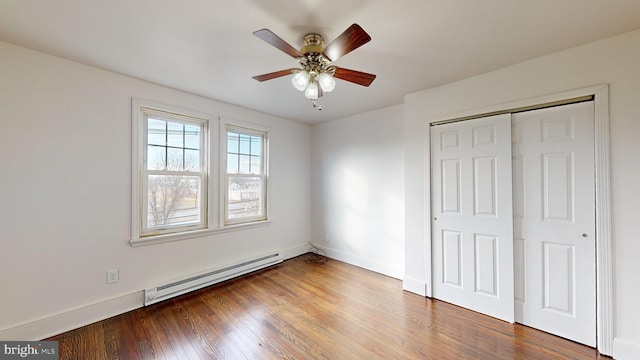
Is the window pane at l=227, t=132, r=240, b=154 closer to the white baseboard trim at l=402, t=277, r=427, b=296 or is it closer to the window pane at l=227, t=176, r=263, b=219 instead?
the window pane at l=227, t=176, r=263, b=219

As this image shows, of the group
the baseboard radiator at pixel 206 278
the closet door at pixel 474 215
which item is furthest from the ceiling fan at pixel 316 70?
the baseboard radiator at pixel 206 278

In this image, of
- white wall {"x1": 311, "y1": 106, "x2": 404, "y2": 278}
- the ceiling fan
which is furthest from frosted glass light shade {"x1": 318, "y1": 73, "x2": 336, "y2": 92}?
white wall {"x1": 311, "y1": 106, "x2": 404, "y2": 278}

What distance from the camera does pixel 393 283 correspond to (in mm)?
3188

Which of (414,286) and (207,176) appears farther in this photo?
(207,176)

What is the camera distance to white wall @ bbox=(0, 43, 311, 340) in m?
1.94

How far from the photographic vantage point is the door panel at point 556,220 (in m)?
1.97

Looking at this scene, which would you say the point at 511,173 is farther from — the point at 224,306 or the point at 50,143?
the point at 50,143

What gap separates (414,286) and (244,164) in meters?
2.93

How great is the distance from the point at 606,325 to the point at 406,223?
1725 millimetres

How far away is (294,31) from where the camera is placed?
1.75 meters

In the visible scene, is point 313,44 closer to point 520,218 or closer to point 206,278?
point 520,218

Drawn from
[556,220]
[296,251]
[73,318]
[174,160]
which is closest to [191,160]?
[174,160]

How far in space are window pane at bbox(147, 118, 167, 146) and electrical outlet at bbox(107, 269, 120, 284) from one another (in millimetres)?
1421

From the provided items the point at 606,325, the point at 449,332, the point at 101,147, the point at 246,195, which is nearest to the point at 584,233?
the point at 606,325
